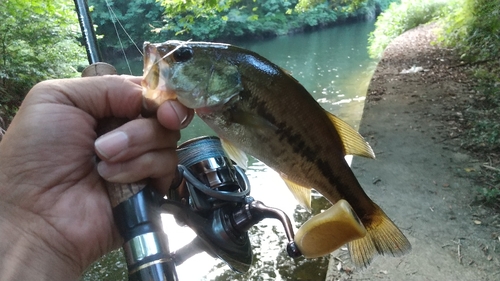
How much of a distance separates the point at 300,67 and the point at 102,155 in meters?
18.6

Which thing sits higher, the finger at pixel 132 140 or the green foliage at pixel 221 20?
the finger at pixel 132 140

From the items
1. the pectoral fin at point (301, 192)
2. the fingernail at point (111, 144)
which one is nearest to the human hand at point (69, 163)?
the fingernail at point (111, 144)

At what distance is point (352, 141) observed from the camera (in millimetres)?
1778

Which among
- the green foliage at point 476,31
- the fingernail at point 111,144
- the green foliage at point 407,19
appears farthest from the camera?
the green foliage at point 407,19

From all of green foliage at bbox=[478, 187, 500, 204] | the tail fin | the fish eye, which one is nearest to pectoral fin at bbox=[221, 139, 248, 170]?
the fish eye

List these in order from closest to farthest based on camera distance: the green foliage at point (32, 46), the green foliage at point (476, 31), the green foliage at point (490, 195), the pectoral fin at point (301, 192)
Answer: the pectoral fin at point (301, 192), the green foliage at point (490, 195), the green foliage at point (32, 46), the green foliage at point (476, 31)

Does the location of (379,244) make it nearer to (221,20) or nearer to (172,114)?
(172,114)

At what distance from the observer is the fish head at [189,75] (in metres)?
1.50

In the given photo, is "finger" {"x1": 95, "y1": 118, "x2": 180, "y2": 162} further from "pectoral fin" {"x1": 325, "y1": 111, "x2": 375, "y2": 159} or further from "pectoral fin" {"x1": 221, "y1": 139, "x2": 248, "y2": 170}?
"pectoral fin" {"x1": 325, "y1": 111, "x2": 375, "y2": 159}

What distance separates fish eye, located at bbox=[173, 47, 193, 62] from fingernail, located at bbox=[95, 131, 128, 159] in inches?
15.1

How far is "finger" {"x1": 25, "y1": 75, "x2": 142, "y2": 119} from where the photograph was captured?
158 cm

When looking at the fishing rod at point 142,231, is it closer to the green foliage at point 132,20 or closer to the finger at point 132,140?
the finger at point 132,140

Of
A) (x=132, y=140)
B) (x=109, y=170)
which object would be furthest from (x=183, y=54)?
(x=109, y=170)

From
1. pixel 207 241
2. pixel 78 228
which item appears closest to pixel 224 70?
pixel 207 241
